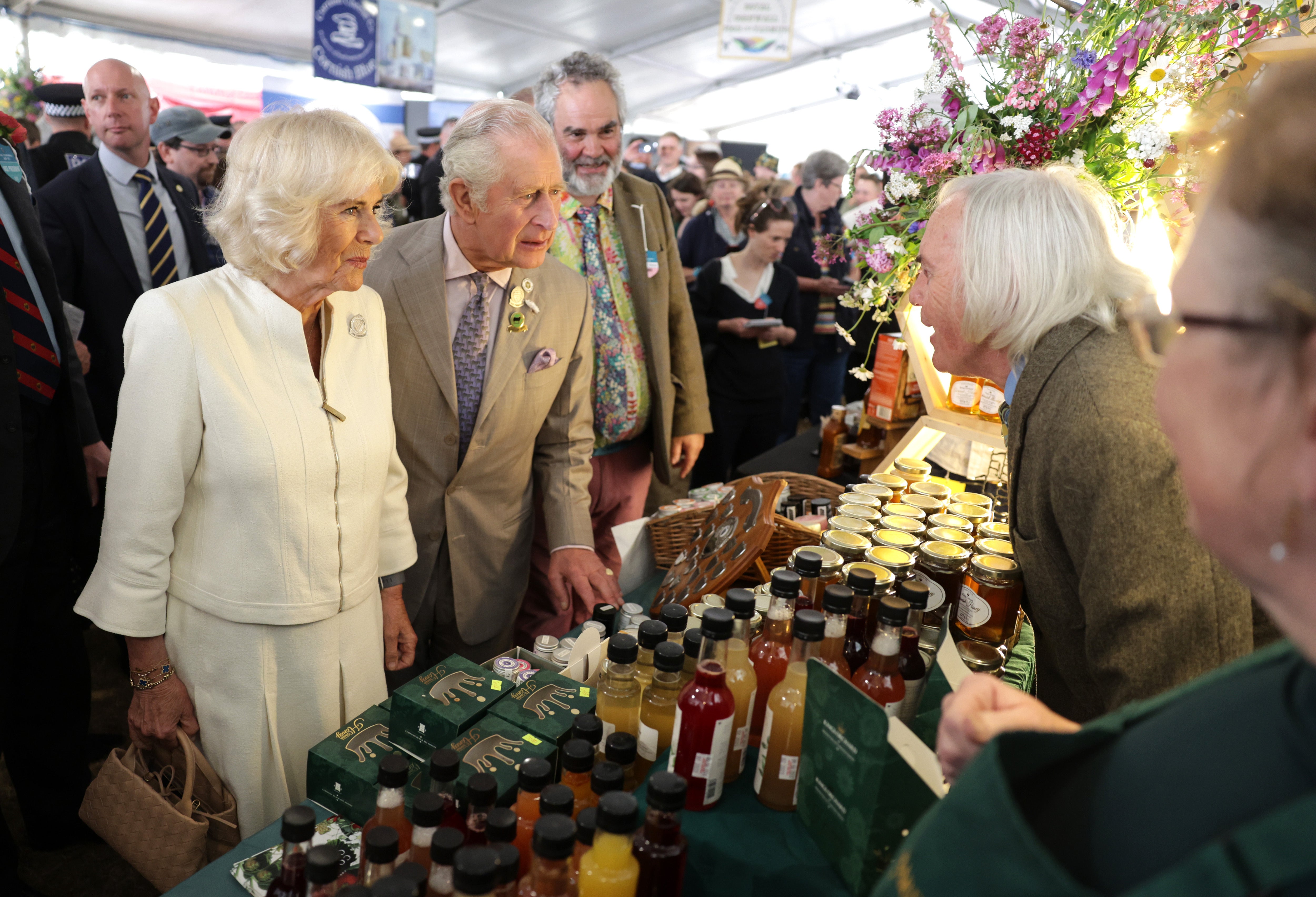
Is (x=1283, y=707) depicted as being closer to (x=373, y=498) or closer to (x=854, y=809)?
(x=854, y=809)

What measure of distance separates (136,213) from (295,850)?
3.24 m

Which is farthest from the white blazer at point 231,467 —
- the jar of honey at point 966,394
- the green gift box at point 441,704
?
the jar of honey at point 966,394

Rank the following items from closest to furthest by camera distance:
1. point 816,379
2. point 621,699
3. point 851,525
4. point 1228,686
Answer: point 1228,686 < point 621,699 < point 851,525 < point 816,379

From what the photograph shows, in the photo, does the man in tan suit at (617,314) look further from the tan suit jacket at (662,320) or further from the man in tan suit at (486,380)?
the man in tan suit at (486,380)

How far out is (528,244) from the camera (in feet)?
7.16

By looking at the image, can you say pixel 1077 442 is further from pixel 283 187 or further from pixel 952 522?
pixel 283 187

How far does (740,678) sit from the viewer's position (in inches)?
46.8

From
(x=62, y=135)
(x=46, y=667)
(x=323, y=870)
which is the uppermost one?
(x=62, y=135)

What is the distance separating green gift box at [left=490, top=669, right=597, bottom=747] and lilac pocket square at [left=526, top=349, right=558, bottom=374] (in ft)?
3.34

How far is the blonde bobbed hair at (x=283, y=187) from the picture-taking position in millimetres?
1598

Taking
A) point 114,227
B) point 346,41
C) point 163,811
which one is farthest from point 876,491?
point 346,41

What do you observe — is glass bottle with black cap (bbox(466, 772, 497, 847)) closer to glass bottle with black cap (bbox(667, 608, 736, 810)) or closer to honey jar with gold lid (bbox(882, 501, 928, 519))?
glass bottle with black cap (bbox(667, 608, 736, 810))

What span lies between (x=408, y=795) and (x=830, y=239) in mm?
2026

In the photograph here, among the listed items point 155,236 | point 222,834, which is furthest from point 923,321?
point 155,236
